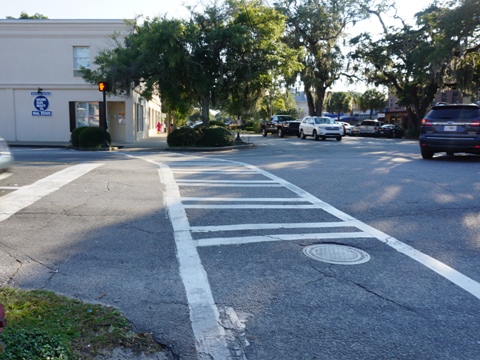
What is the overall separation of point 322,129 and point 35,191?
2476cm

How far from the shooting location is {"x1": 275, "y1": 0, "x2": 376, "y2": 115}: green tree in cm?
3772

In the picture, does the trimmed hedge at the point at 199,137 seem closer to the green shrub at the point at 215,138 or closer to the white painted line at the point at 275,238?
the green shrub at the point at 215,138

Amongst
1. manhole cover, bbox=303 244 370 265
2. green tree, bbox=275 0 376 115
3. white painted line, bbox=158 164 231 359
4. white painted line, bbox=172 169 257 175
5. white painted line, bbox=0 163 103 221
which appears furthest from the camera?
green tree, bbox=275 0 376 115

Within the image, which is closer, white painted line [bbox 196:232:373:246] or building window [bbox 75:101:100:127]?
white painted line [bbox 196:232:373:246]

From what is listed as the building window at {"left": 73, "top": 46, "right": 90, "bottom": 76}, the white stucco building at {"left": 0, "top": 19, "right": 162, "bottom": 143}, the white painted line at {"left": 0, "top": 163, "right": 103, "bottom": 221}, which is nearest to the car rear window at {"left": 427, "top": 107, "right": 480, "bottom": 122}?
the white painted line at {"left": 0, "top": 163, "right": 103, "bottom": 221}

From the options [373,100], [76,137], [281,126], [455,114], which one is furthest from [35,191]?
[373,100]

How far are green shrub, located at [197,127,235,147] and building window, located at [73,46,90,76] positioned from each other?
10.7m

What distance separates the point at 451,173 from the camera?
1152 cm

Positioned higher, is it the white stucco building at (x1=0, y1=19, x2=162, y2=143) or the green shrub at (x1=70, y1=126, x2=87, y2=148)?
the white stucco building at (x1=0, y1=19, x2=162, y2=143)

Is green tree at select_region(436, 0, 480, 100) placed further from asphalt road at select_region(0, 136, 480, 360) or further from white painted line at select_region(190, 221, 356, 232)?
white painted line at select_region(190, 221, 356, 232)

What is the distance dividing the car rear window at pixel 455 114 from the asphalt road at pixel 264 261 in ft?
16.5

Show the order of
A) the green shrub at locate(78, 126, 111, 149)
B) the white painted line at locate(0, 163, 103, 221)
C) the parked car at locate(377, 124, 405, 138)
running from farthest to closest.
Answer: the parked car at locate(377, 124, 405, 138) → the green shrub at locate(78, 126, 111, 149) → the white painted line at locate(0, 163, 103, 221)


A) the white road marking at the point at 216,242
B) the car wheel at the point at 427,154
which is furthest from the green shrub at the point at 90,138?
the car wheel at the point at 427,154

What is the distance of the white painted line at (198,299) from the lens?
3.14 metres
